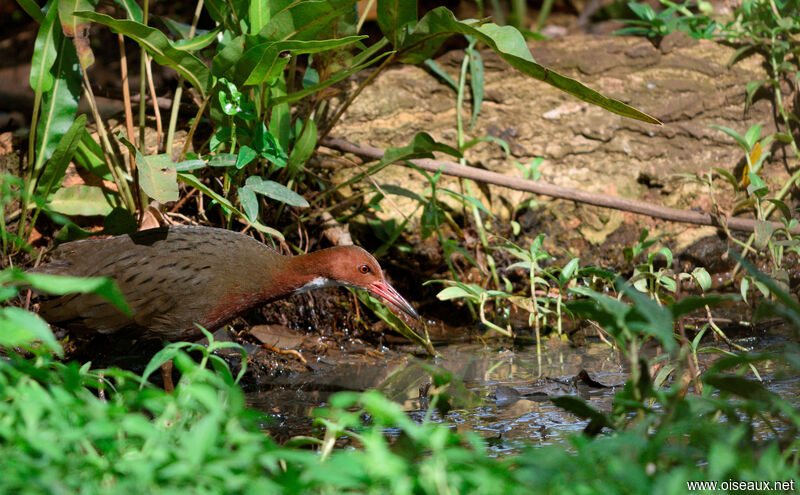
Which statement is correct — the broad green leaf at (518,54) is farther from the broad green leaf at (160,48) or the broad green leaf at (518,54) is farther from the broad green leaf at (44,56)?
the broad green leaf at (44,56)

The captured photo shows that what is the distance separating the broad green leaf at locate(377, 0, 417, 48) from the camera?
372 cm

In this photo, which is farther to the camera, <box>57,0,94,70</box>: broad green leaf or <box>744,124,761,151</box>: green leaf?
<box>744,124,761,151</box>: green leaf

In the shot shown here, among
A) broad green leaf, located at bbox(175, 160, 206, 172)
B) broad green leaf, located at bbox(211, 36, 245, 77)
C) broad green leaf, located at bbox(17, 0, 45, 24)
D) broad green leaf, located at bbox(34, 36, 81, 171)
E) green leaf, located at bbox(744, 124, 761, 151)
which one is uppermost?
broad green leaf, located at bbox(17, 0, 45, 24)

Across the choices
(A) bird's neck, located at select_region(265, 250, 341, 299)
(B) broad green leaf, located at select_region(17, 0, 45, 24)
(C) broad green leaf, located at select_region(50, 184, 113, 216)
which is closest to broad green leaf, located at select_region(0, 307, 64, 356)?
(A) bird's neck, located at select_region(265, 250, 341, 299)

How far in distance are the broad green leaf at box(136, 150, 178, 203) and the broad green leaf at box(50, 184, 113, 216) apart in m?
0.72

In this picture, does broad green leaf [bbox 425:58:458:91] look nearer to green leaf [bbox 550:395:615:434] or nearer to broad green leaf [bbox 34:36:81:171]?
broad green leaf [bbox 34:36:81:171]

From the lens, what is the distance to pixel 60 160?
Result: 3941 mm

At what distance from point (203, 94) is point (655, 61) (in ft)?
10.7

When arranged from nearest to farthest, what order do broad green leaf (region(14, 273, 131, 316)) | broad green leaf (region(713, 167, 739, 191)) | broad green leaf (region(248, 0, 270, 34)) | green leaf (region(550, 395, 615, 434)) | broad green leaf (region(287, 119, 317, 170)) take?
broad green leaf (region(14, 273, 131, 316)), green leaf (region(550, 395, 615, 434)), broad green leaf (region(248, 0, 270, 34)), broad green leaf (region(287, 119, 317, 170)), broad green leaf (region(713, 167, 739, 191))

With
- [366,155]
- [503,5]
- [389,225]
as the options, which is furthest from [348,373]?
[503,5]

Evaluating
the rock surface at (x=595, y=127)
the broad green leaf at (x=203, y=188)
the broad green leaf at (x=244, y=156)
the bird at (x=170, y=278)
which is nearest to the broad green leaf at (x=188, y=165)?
the broad green leaf at (x=203, y=188)

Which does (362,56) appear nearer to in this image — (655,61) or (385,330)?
(385,330)

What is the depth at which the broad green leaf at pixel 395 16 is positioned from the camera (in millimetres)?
3719

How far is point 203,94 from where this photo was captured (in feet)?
12.3
